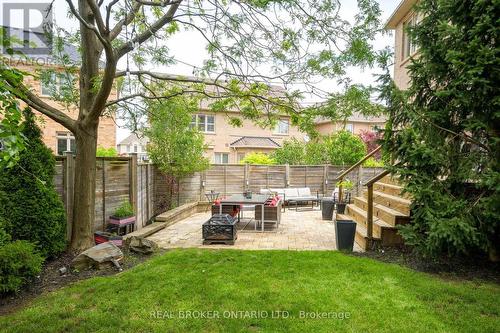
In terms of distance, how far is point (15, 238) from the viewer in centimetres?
452

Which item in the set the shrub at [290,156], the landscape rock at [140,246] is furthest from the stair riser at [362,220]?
the shrub at [290,156]

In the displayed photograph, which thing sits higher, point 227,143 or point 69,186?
point 227,143

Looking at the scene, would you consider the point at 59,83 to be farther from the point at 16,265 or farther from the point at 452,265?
the point at 452,265

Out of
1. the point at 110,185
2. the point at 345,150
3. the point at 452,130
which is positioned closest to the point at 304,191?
the point at 345,150

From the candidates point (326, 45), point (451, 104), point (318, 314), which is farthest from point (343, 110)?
point (318, 314)

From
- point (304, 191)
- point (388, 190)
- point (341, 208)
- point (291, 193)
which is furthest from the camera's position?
point (304, 191)

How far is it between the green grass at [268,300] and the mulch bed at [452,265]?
0.30m

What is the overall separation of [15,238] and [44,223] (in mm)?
395

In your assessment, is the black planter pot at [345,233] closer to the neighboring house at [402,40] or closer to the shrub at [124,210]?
the shrub at [124,210]

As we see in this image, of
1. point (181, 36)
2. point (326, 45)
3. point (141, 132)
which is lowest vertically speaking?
point (141, 132)

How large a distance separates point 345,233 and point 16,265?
16.6ft

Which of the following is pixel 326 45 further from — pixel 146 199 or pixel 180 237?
pixel 146 199

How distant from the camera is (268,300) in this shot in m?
3.73

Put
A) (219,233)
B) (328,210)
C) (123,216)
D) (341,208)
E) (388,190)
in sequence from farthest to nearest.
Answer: (328,210), (341,208), (388,190), (123,216), (219,233)
